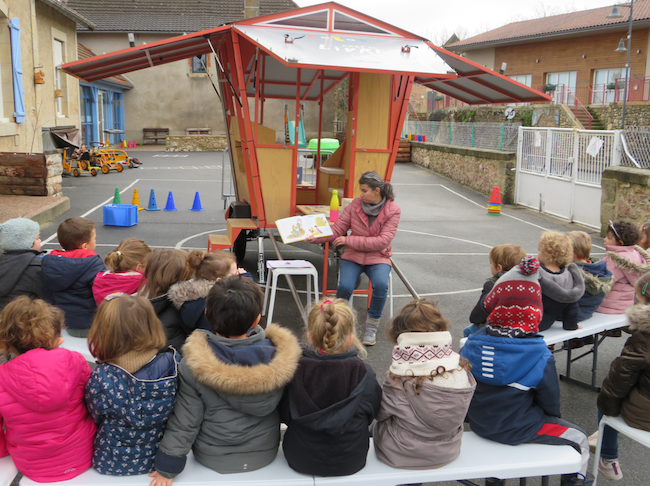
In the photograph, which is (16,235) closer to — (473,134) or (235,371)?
(235,371)

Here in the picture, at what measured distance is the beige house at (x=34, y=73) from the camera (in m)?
13.8

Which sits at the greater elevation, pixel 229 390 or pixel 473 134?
pixel 473 134

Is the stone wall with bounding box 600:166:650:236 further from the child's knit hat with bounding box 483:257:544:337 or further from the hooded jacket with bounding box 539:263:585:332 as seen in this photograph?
the child's knit hat with bounding box 483:257:544:337

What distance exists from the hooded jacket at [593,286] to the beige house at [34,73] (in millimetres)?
12661

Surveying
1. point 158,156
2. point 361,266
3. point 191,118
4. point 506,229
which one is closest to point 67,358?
point 361,266

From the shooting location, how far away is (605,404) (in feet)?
10.7

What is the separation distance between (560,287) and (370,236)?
2.23m

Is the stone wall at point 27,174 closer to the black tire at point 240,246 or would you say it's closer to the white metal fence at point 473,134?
the black tire at point 240,246

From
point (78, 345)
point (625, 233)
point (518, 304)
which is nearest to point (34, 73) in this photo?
point (78, 345)

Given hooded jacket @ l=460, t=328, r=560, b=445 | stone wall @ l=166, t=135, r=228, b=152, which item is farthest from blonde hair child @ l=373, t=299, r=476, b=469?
stone wall @ l=166, t=135, r=228, b=152

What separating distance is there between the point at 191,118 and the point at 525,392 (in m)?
35.1

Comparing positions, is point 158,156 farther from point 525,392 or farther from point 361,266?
point 525,392

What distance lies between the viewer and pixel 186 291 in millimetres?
3729

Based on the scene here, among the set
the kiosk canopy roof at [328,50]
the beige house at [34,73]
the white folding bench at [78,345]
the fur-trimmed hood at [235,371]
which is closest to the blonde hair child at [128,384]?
the fur-trimmed hood at [235,371]
